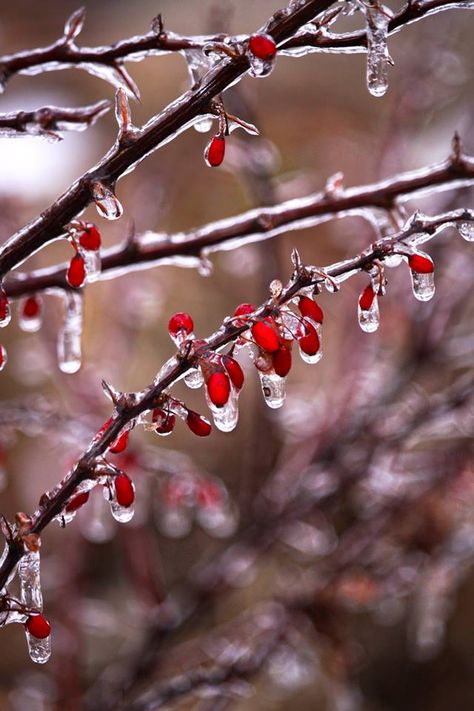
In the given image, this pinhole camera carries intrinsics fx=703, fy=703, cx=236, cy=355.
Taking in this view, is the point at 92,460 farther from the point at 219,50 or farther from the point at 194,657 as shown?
the point at 194,657

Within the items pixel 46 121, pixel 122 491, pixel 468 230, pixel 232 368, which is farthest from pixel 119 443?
pixel 468 230

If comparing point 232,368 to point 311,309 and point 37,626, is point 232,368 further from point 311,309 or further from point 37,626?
A: point 37,626

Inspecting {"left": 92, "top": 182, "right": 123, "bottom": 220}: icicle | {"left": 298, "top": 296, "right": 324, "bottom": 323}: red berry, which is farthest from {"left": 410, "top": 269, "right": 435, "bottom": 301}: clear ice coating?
{"left": 92, "top": 182, "right": 123, "bottom": 220}: icicle

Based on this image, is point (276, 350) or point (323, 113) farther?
point (323, 113)

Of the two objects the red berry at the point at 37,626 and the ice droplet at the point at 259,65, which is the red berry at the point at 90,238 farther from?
the red berry at the point at 37,626

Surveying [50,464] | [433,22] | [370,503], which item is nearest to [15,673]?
[50,464]
